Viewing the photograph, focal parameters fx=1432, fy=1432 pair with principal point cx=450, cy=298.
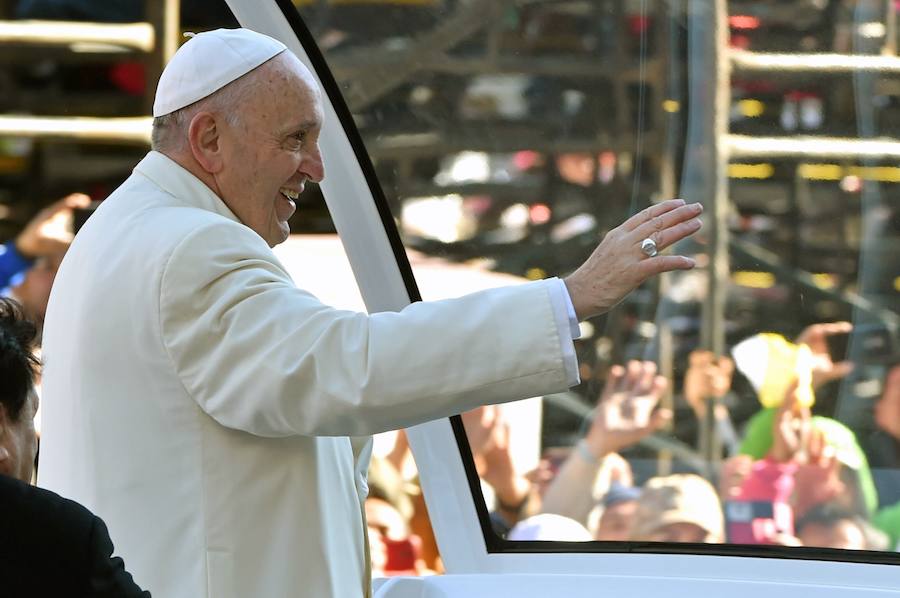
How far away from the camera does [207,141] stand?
245 centimetres

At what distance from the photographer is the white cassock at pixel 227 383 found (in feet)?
7.02

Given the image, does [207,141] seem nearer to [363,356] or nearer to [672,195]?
[363,356]

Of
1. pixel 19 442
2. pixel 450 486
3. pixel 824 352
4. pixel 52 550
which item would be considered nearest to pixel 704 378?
pixel 824 352

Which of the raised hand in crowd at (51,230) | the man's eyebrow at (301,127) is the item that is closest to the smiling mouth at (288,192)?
the man's eyebrow at (301,127)

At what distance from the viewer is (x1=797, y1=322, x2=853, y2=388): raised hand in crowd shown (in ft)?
14.5

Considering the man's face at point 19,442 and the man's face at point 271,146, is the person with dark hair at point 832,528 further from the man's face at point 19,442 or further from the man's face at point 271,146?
the man's face at point 19,442

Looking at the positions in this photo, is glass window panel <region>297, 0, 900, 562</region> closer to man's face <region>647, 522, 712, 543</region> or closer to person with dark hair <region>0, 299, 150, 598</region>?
man's face <region>647, 522, 712, 543</region>

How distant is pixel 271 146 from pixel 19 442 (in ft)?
2.53

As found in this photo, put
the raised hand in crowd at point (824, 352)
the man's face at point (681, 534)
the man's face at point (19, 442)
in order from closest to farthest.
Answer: the man's face at point (19, 442) → the man's face at point (681, 534) → the raised hand in crowd at point (824, 352)

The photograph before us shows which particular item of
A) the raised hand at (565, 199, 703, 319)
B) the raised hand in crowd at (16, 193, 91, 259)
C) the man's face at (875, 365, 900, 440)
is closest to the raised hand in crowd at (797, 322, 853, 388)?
the man's face at (875, 365, 900, 440)

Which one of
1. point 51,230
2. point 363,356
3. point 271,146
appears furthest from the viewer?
point 51,230

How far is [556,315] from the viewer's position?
2156mm

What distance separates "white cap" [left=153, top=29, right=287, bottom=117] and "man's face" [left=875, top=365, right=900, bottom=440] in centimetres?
250

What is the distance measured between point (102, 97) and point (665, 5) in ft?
11.9
